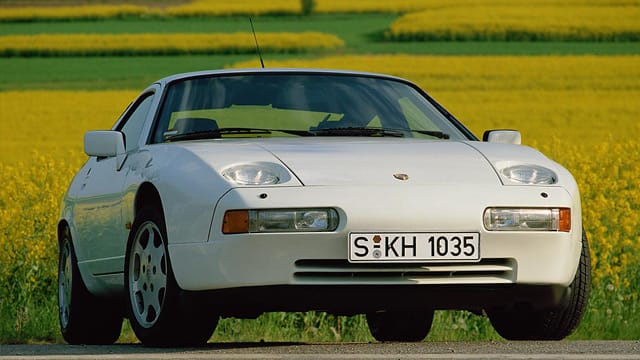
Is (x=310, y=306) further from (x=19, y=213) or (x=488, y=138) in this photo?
(x=19, y=213)

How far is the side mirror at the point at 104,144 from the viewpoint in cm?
738

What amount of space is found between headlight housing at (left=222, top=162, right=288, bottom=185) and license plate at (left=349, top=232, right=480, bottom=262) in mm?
422

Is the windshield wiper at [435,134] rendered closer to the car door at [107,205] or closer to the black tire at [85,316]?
the car door at [107,205]

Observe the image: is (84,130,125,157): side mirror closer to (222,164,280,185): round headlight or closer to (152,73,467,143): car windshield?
(152,73,467,143): car windshield

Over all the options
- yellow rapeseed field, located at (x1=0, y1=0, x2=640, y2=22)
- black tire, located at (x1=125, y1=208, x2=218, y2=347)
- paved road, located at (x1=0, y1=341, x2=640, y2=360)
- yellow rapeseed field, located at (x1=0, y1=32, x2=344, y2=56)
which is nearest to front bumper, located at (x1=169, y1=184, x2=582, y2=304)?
black tire, located at (x1=125, y1=208, x2=218, y2=347)

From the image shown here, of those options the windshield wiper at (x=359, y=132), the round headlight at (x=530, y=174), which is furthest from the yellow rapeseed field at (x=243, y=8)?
the round headlight at (x=530, y=174)

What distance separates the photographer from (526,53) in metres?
37.4

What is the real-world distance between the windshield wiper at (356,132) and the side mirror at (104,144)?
1.07m

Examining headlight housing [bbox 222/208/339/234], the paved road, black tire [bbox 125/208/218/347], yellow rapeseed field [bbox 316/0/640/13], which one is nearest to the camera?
the paved road

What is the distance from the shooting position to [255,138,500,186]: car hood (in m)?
6.08

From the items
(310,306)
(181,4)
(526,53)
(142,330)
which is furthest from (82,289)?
(181,4)

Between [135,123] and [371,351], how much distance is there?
248 centimetres

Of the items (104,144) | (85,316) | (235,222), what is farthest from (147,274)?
(85,316)

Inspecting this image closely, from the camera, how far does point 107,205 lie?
7.41m
